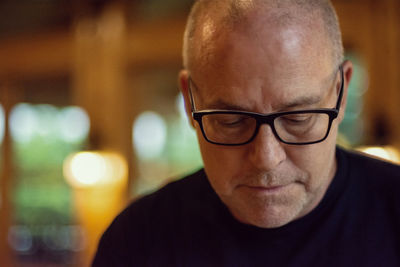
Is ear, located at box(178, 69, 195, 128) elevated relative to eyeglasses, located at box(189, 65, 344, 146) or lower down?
elevated

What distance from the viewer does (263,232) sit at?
3.27ft

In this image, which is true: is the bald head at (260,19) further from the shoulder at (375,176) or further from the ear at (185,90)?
the shoulder at (375,176)

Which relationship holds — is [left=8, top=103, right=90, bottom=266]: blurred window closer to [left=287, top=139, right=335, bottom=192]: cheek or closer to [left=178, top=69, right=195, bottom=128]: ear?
[left=178, top=69, right=195, bottom=128]: ear

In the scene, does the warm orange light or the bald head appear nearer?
the bald head

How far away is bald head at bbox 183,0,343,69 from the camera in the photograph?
2.99 feet

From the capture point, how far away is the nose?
88 cm

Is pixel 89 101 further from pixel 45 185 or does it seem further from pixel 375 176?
pixel 375 176

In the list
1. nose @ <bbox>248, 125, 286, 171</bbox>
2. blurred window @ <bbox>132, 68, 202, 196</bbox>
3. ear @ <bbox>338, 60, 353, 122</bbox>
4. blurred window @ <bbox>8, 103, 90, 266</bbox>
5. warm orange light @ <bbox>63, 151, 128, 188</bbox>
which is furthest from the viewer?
blurred window @ <bbox>132, 68, 202, 196</bbox>

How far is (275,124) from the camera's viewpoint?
2.97ft

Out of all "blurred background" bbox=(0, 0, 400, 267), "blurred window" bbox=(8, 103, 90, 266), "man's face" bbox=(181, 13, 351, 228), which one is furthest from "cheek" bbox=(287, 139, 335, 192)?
"blurred window" bbox=(8, 103, 90, 266)

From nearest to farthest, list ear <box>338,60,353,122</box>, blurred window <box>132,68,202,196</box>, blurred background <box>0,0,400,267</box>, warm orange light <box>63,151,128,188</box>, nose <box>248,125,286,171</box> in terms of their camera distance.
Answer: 1. nose <box>248,125,286,171</box>
2. ear <box>338,60,353,122</box>
3. blurred background <box>0,0,400,267</box>
4. warm orange light <box>63,151,128,188</box>
5. blurred window <box>132,68,202,196</box>

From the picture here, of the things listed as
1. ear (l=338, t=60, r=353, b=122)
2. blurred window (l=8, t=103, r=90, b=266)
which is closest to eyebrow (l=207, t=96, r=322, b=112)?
ear (l=338, t=60, r=353, b=122)

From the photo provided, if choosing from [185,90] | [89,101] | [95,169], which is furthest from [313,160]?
[89,101]

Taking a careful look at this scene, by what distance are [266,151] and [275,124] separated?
0.18 feet
